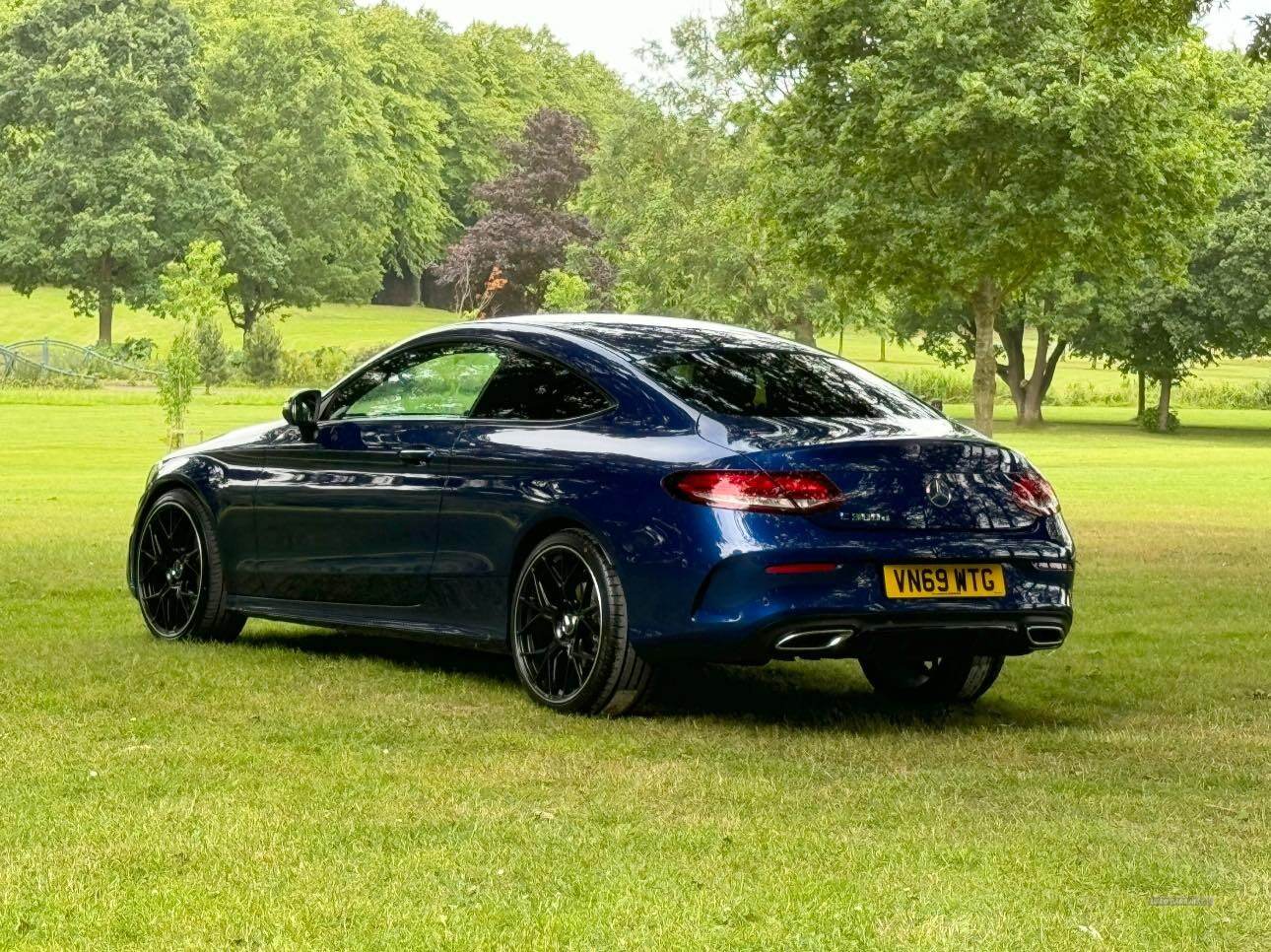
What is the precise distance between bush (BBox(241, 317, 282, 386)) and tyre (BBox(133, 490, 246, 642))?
2333 inches

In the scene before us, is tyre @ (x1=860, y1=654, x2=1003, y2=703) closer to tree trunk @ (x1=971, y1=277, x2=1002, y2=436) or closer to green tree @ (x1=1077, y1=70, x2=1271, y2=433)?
tree trunk @ (x1=971, y1=277, x2=1002, y2=436)

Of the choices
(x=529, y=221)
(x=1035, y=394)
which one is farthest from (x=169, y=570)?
(x=529, y=221)

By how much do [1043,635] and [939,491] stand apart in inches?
30.4

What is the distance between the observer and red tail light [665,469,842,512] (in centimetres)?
778

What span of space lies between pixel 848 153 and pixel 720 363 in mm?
32360

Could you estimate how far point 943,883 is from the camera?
525 cm

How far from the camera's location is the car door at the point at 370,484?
9.17 m

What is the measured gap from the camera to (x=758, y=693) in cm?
936

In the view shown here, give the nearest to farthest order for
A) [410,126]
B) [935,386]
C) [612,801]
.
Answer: [612,801] < [935,386] < [410,126]

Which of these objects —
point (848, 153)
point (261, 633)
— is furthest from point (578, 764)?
point (848, 153)

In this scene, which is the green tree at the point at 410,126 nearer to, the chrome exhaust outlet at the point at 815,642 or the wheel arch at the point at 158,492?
Result: the wheel arch at the point at 158,492

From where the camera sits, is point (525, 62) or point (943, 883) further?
point (525, 62)

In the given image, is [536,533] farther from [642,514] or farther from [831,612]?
[831,612]

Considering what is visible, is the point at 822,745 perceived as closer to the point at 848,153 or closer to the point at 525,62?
the point at 848,153
